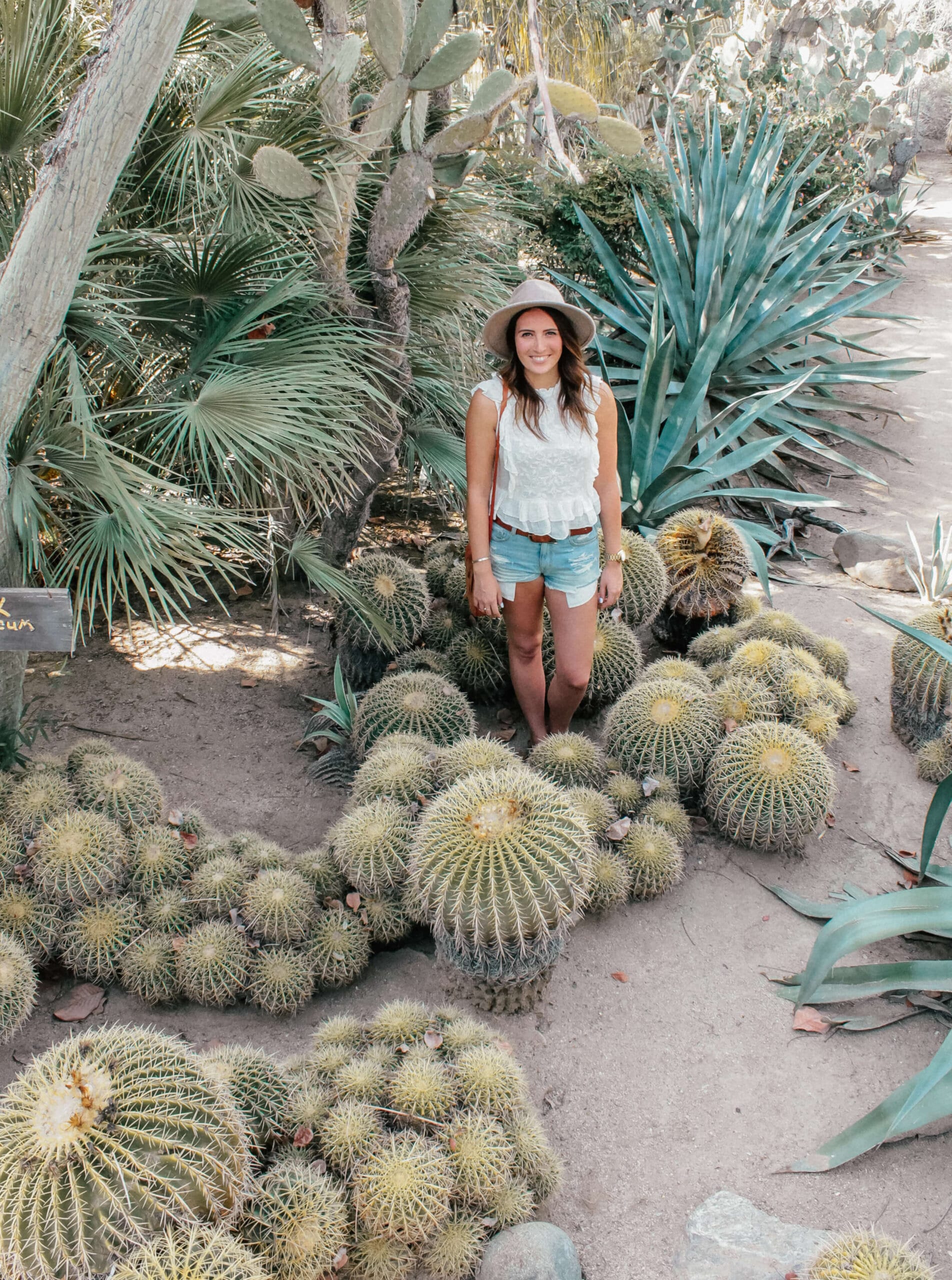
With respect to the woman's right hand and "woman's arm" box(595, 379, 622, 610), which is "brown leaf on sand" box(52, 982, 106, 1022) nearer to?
the woman's right hand

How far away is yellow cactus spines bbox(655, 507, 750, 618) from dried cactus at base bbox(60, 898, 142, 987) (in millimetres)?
2657

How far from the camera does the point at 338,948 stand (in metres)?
2.90

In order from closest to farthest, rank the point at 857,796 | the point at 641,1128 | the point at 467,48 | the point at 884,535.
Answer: the point at 641,1128, the point at 467,48, the point at 857,796, the point at 884,535

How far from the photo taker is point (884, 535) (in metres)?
5.95

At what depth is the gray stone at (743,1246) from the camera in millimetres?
2135

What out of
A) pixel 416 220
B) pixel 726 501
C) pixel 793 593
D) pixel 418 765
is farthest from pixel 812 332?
pixel 418 765

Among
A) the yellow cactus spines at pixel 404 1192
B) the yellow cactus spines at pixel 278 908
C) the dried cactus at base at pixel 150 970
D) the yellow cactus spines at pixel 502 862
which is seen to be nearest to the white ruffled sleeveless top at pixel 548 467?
the yellow cactus spines at pixel 502 862

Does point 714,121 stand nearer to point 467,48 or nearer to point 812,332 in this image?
point 812,332

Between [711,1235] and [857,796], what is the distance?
6.39 ft

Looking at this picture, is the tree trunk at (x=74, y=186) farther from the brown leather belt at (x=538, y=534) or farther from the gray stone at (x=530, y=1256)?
the gray stone at (x=530, y=1256)

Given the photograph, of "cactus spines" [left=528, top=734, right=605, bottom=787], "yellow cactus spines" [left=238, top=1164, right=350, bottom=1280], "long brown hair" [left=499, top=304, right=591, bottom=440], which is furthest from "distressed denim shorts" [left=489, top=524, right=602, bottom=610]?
"yellow cactus spines" [left=238, top=1164, right=350, bottom=1280]

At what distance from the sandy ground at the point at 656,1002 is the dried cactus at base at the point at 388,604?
0.51 m

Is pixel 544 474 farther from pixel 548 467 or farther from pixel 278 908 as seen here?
pixel 278 908

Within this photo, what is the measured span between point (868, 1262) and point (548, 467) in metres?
2.24
